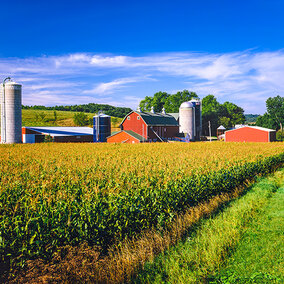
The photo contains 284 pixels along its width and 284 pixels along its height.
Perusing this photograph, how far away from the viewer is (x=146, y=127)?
49906 mm

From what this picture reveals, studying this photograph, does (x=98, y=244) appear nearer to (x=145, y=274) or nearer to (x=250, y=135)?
(x=145, y=274)

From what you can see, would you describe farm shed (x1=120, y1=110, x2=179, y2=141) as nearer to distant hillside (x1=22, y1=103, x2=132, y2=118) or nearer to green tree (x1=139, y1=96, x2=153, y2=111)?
green tree (x1=139, y1=96, x2=153, y2=111)

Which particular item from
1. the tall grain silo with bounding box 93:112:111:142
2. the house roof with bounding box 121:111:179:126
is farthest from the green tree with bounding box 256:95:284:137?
the tall grain silo with bounding box 93:112:111:142

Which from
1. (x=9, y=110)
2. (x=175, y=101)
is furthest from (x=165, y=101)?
(x=9, y=110)

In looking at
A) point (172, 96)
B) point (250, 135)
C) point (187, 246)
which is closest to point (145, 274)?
point (187, 246)

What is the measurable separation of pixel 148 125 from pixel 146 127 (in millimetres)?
594

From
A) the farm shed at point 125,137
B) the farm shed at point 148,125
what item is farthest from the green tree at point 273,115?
the farm shed at point 125,137

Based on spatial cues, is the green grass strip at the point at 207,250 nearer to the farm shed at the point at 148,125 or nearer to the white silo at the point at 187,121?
the farm shed at the point at 148,125

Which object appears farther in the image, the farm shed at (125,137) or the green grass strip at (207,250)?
the farm shed at (125,137)

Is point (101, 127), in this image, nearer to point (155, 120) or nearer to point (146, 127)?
point (146, 127)

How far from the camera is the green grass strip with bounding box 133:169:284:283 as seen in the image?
5.11 metres

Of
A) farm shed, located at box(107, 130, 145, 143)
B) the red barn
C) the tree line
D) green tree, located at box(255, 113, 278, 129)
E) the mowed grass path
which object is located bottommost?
the mowed grass path

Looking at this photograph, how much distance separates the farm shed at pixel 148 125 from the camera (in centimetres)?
5041

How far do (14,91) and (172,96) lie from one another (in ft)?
246
